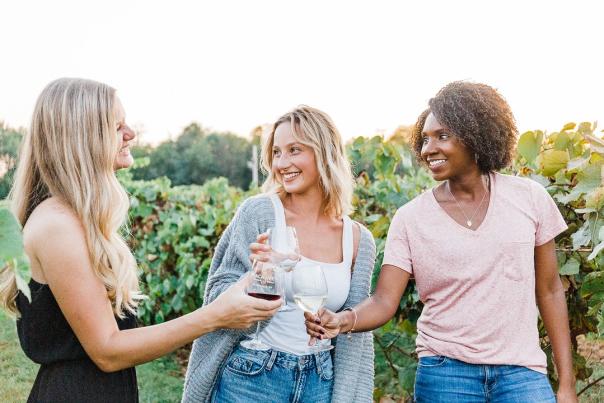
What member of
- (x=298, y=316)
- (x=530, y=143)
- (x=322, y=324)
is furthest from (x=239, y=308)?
(x=530, y=143)

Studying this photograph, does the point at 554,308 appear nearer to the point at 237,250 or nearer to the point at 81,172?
the point at 237,250

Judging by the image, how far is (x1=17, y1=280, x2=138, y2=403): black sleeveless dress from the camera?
215 cm

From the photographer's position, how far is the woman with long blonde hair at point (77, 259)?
207 cm

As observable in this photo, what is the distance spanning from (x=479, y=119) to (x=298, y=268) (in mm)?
959

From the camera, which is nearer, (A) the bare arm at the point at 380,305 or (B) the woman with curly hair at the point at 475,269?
(B) the woman with curly hair at the point at 475,269

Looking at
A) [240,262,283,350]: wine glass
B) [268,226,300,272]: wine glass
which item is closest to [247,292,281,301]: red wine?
[240,262,283,350]: wine glass

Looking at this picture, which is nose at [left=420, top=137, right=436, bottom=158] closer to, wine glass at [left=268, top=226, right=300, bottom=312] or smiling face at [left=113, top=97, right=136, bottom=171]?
wine glass at [left=268, top=226, right=300, bottom=312]

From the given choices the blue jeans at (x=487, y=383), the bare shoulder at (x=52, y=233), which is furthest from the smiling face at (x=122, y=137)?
the blue jeans at (x=487, y=383)

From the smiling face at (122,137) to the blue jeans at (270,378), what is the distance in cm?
94

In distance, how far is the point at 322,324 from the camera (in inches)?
105

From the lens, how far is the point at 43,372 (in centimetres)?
223

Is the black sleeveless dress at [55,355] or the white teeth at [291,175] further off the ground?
the white teeth at [291,175]

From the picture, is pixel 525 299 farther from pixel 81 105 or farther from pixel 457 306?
pixel 81 105

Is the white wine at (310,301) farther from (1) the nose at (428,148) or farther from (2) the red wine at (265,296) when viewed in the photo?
(1) the nose at (428,148)
